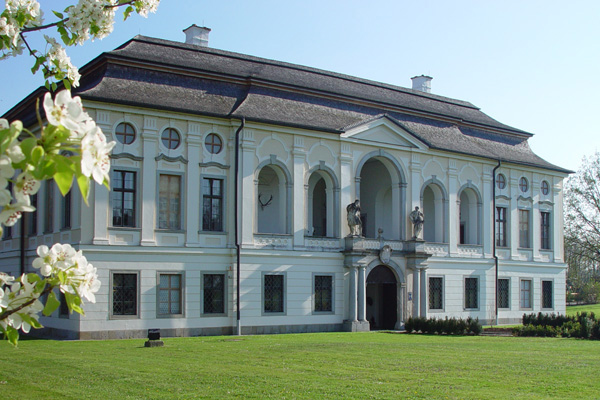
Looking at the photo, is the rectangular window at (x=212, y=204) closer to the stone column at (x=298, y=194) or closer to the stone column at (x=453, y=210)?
the stone column at (x=298, y=194)

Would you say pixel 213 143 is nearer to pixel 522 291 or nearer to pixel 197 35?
pixel 197 35

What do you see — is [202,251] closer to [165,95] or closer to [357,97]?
[165,95]

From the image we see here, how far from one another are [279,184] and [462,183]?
1136 cm

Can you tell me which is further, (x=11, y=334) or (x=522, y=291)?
(x=522, y=291)

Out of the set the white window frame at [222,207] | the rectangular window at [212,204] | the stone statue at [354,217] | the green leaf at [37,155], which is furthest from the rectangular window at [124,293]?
the green leaf at [37,155]

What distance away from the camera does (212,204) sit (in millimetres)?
30922

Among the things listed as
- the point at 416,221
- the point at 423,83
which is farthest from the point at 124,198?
the point at 423,83

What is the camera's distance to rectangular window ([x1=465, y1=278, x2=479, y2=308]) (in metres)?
39.1

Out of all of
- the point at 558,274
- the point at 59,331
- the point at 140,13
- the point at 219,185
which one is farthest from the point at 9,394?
the point at 558,274

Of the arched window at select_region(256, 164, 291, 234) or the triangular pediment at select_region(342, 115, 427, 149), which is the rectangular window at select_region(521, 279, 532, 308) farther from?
the arched window at select_region(256, 164, 291, 234)

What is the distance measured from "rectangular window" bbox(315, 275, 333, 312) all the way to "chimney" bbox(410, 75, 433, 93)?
17.7 metres

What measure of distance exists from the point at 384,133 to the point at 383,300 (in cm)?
863

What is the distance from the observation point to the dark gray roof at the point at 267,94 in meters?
29.7

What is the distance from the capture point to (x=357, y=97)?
35.9 m
